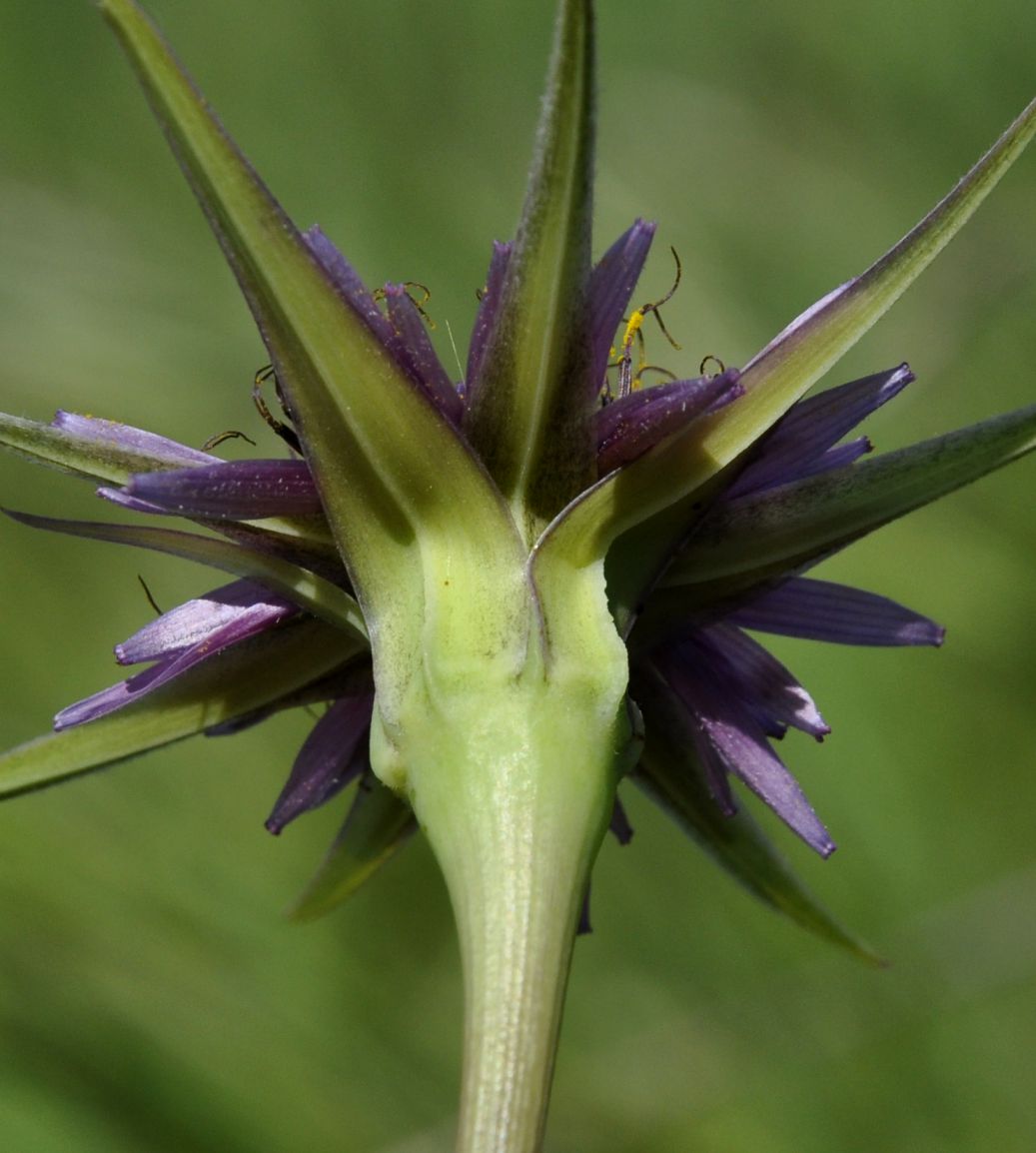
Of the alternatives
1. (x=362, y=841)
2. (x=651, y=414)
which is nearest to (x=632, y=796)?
(x=362, y=841)

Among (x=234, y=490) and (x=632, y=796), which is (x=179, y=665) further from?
(x=632, y=796)

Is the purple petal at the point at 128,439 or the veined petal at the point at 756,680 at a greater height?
the purple petal at the point at 128,439

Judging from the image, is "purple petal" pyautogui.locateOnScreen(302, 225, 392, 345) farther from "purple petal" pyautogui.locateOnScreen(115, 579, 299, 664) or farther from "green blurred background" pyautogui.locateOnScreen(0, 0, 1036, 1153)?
"green blurred background" pyautogui.locateOnScreen(0, 0, 1036, 1153)

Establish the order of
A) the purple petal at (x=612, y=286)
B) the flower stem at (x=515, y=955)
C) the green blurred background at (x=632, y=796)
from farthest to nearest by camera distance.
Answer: the green blurred background at (x=632, y=796) < the purple petal at (x=612, y=286) < the flower stem at (x=515, y=955)

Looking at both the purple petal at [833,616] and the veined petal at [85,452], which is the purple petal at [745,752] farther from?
the veined petal at [85,452]

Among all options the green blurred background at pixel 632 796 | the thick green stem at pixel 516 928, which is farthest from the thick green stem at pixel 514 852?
the green blurred background at pixel 632 796

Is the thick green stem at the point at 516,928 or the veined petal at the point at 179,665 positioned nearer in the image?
the thick green stem at the point at 516,928

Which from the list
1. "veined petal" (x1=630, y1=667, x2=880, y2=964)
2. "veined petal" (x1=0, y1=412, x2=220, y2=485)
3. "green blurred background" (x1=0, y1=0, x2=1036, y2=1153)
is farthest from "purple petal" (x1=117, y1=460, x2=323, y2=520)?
"green blurred background" (x1=0, y1=0, x2=1036, y2=1153)
